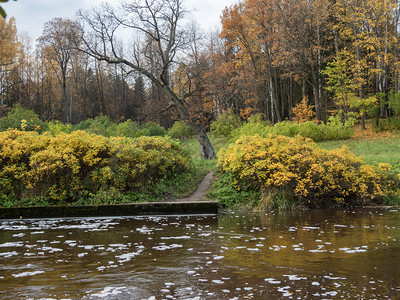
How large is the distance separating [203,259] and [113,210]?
212 inches

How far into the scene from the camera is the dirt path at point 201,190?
40.1ft

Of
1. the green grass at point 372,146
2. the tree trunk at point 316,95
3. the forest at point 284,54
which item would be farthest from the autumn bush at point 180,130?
the green grass at point 372,146

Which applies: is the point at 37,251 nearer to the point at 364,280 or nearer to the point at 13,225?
the point at 13,225

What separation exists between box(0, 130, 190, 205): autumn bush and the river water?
1802mm

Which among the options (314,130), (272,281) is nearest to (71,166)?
(272,281)

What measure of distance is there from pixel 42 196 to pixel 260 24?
887 inches

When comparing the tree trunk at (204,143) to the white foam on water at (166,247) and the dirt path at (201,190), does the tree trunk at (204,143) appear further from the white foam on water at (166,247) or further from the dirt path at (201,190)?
the white foam on water at (166,247)

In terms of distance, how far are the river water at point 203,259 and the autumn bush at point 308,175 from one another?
5.87 ft

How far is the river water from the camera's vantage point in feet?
15.1

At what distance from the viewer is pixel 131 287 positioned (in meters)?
4.73

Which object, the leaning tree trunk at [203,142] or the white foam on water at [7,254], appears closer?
the white foam on water at [7,254]

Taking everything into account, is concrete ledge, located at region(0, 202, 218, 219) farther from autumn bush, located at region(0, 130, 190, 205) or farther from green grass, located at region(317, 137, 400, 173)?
green grass, located at region(317, 137, 400, 173)

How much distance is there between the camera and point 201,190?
13070mm

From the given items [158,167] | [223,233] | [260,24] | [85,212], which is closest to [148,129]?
[260,24]
